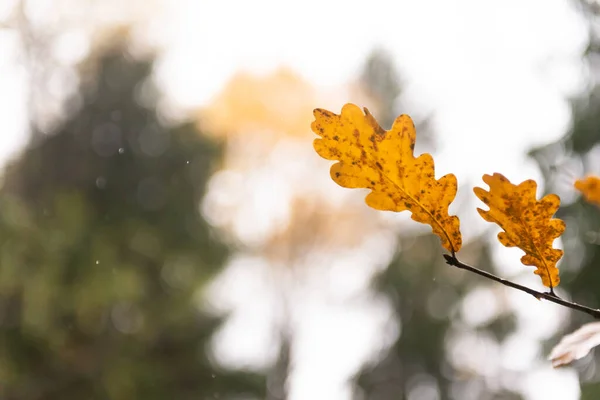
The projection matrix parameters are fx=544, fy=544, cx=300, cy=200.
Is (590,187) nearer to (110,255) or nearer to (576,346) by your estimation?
(576,346)

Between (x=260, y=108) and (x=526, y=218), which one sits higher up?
(x=260, y=108)

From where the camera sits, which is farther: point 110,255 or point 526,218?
point 110,255

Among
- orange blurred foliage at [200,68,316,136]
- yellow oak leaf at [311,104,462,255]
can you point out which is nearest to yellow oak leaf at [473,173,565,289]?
yellow oak leaf at [311,104,462,255]

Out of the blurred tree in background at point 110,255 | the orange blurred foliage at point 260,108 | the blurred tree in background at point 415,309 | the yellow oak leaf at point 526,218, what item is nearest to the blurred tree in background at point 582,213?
the yellow oak leaf at point 526,218

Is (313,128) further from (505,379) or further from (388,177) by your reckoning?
(505,379)

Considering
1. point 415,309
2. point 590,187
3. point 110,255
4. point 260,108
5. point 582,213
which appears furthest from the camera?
point 260,108

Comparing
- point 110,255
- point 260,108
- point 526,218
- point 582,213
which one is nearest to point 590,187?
point 526,218

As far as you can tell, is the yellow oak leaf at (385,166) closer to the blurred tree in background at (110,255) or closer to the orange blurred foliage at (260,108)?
the blurred tree in background at (110,255)
